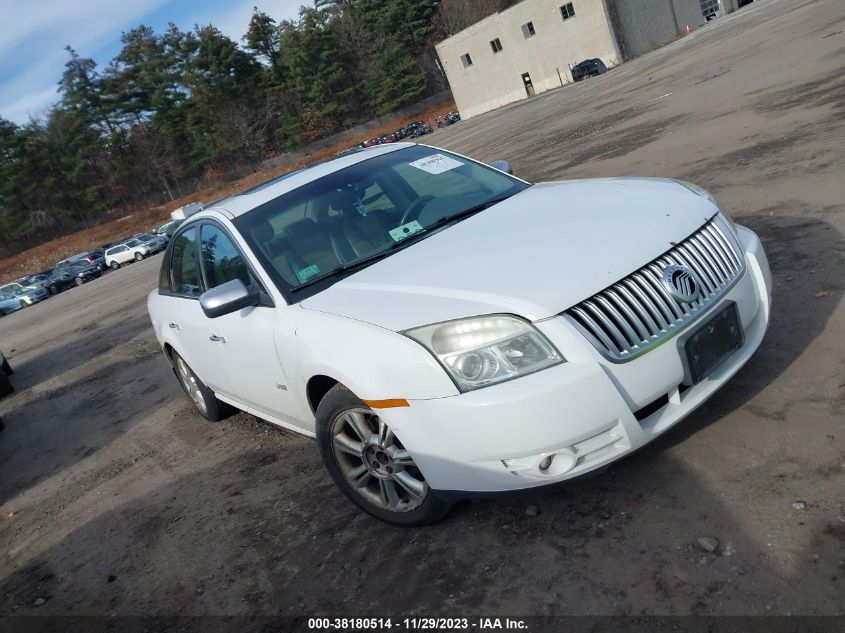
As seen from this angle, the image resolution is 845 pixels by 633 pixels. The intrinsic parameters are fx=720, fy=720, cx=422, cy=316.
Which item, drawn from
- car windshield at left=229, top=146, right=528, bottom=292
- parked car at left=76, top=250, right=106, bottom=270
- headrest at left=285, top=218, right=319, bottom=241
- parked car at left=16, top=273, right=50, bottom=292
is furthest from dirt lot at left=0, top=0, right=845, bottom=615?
parked car at left=76, top=250, right=106, bottom=270

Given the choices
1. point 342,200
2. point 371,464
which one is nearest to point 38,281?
point 342,200

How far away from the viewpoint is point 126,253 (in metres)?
43.6

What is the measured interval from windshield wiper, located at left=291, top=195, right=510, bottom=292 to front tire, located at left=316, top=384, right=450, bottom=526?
0.69 meters

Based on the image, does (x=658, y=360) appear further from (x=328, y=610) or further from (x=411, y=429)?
(x=328, y=610)

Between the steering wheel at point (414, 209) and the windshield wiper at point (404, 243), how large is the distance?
0.15m

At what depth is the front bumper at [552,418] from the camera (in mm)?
2803

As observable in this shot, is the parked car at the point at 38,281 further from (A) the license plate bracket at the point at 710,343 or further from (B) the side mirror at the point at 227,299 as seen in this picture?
(A) the license plate bracket at the point at 710,343

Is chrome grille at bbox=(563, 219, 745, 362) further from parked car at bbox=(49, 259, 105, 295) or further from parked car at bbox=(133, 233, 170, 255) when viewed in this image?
parked car at bbox=(133, 233, 170, 255)

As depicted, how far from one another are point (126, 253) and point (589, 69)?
115 ft

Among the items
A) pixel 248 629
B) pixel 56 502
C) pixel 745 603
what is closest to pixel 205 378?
pixel 56 502

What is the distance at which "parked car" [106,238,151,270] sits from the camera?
4312cm

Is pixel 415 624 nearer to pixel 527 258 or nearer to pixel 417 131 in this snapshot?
pixel 527 258

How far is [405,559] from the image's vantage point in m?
3.32

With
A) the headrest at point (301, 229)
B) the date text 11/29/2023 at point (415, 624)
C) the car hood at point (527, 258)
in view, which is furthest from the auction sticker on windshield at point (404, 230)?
the date text 11/29/2023 at point (415, 624)
